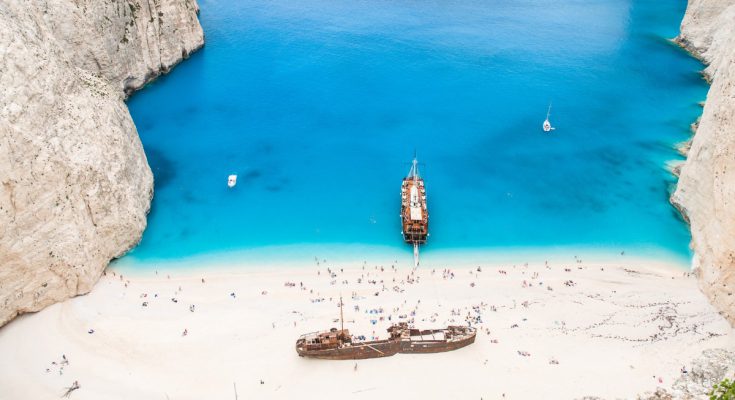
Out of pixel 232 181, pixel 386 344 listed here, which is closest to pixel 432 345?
pixel 386 344

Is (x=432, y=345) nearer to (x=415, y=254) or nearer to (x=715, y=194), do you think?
(x=415, y=254)

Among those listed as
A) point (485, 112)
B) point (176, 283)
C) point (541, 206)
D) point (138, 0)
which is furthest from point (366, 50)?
point (176, 283)

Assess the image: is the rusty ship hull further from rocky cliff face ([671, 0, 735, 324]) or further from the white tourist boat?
the white tourist boat

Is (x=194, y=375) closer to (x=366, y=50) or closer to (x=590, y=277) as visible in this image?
(x=590, y=277)

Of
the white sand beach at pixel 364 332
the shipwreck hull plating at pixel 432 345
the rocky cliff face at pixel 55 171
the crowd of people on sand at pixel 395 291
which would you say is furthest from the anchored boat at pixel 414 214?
the rocky cliff face at pixel 55 171

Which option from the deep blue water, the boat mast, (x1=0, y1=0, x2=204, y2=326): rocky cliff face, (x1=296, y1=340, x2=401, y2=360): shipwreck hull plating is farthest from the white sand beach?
the deep blue water
